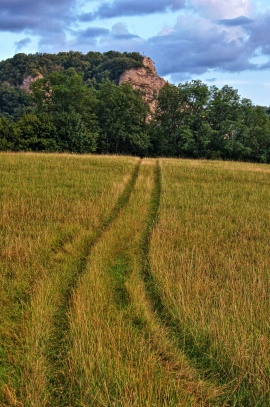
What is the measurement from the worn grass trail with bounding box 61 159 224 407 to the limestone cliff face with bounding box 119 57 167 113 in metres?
133

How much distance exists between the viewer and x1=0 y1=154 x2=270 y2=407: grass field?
365cm

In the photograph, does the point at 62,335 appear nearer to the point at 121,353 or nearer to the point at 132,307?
the point at 121,353

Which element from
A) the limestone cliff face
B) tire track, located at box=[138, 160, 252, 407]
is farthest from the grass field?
the limestone cliff face

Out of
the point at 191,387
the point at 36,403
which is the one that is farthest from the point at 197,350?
the point at 36,403

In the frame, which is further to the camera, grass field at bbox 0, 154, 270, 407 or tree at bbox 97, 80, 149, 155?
tree at bbox 97, 80, 149, 155

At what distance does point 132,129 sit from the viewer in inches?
2211

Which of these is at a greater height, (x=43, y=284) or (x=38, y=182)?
(x=38, y=182)

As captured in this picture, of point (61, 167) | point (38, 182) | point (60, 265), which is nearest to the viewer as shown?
point (60, 265)

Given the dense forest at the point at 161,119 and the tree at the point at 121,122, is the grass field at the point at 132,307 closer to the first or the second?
the dense forest at the point at 161,119

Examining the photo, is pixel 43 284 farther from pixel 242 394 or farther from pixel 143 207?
pixel 143 207

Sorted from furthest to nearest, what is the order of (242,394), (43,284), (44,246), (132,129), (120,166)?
(132,129)
(120,166)
(44,246)
(43,284)
(242,394)

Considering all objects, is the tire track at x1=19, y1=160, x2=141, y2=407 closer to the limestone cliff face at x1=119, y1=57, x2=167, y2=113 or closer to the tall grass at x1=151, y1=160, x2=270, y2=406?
the tall grass at x1=151, y1=160, x2=270, y2=406

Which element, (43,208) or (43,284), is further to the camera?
(43,208)

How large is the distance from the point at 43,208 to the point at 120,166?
40.5ft
